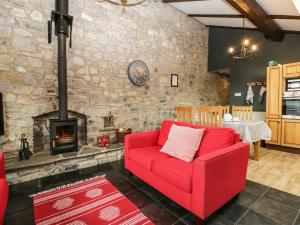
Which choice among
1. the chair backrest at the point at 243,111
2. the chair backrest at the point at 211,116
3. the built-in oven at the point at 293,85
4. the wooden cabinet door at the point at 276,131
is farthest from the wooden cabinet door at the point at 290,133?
the chair backrest at the point at 211,116

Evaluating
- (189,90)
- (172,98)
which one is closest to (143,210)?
(172,98)

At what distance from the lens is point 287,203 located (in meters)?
1.93

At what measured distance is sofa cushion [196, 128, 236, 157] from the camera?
1950mm

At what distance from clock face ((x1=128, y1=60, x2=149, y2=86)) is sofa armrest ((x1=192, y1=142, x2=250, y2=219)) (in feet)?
9.09

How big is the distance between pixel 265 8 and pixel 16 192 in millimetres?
5291

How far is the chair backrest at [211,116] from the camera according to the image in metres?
2.97

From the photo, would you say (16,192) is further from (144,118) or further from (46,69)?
(144,118)

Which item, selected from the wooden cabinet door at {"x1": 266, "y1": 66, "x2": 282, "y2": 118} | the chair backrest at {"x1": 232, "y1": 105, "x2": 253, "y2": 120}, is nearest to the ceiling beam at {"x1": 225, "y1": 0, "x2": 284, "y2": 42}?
the wooden cabinet door at {"x1": 266, "y1": 66, "x2": 282, "y2": 118}

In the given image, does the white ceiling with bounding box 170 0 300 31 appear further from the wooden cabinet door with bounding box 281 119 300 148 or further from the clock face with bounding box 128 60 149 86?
the wooden cabinet door with bounding box 281 119 300 148

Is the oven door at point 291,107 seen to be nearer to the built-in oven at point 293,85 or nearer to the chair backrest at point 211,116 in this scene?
the built-in oven at point 293,85

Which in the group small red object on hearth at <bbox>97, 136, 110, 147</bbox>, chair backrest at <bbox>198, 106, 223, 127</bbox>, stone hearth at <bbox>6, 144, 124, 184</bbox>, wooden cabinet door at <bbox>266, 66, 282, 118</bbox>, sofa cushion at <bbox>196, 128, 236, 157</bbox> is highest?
wooden cabinet door at <bbox>266, 66, 282, 118</bbox>

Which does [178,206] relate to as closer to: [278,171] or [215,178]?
[215,178]

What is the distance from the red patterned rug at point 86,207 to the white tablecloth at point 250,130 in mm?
2180

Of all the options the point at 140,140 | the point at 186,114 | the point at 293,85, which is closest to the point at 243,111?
the point at 293,85
